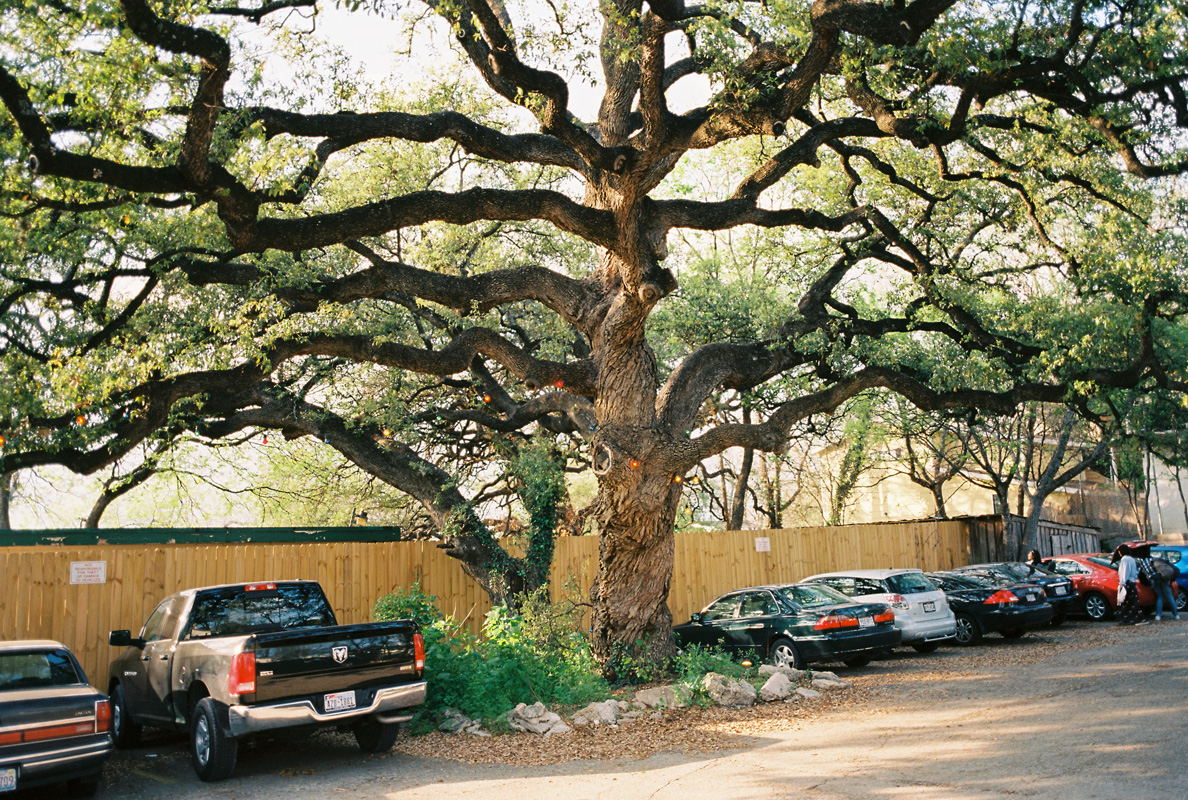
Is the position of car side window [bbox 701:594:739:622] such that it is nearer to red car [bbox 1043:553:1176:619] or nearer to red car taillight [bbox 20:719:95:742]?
red car [bbox 1043:553:1176:619]

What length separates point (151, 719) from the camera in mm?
10383

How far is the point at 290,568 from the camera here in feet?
48.0

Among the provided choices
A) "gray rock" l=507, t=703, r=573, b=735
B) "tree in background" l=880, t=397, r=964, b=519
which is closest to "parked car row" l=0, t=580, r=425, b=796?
"gray rock" l=507, t=703, r=573, b=735

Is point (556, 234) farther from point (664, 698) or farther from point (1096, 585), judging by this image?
point (1096, 585)

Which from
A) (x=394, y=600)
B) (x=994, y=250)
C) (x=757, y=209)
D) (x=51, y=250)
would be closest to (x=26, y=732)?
(x=394, y=600)

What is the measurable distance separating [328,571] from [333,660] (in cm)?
638

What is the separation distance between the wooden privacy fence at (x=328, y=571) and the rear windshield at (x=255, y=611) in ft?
11.5

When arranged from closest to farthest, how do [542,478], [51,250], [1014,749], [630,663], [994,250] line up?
[1014,749] → [51,250] → [630,663] → [542,478] → [994,250]

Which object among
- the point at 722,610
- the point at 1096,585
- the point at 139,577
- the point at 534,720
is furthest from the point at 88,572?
the point at 1096,585

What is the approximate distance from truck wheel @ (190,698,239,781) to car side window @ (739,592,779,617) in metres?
8.89

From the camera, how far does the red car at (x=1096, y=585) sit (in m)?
20.2

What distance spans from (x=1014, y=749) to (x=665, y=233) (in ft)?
27.0

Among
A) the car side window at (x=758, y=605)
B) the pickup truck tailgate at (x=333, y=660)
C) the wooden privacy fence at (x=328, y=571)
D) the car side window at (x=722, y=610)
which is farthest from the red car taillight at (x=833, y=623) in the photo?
the pickup truck tailgate at (x=333, y=660)

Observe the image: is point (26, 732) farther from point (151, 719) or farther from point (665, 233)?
point (665, 233)
